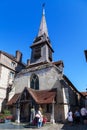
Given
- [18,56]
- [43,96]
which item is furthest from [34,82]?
[18,56]

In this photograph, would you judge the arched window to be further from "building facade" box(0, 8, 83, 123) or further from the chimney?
the chimney

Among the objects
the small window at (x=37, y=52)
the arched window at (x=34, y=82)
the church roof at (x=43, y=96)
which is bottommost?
the church roof at (x=43, y=96)

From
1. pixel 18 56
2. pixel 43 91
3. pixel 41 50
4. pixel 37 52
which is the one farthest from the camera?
pixel 18 56

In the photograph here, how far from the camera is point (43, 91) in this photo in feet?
70.9

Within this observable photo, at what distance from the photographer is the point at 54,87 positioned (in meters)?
21.1

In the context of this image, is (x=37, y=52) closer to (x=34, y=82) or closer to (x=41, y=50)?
(x=41, y=50)

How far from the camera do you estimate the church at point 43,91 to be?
763 inches

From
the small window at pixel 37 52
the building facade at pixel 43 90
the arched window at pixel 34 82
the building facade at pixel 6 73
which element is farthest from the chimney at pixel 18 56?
the arched window at pixel 34 82

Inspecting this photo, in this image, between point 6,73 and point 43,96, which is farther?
point 6,73

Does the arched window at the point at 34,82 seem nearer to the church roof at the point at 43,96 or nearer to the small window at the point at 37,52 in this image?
the church roof at the point at 43,96

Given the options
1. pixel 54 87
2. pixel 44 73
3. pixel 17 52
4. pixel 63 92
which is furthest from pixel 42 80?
pixel 17 52

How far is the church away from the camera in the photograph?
1938 cm

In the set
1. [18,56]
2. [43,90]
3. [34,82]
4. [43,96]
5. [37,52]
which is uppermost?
[18,56]

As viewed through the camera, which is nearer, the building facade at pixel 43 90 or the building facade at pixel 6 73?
the building facade at pixel 43 90
